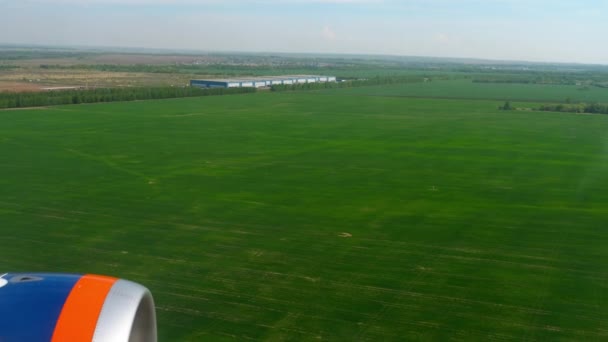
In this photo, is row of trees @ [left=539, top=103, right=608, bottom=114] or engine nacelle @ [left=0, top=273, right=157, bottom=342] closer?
engine nacelle @ [left=0, top=273, right=157, bottom=342]

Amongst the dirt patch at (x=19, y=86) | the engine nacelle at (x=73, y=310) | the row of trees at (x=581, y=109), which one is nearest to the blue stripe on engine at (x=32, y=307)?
the engine nacelle at (x=73, y=310)

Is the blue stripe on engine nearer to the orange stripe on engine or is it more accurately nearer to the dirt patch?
the orange stripe on engine

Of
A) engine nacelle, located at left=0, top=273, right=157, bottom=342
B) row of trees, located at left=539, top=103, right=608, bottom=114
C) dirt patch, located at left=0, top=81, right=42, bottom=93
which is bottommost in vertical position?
dirt patch, located at left=0, top=81, right=42, bottom=93

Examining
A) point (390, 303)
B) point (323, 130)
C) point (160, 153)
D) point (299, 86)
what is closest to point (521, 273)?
point (390, 303)

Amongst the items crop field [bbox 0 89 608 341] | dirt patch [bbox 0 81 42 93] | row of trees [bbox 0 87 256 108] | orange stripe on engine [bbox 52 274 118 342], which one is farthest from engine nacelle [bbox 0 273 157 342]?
dirt patch [bbox 0 81 42 93]

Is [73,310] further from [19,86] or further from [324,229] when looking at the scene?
[19,86]

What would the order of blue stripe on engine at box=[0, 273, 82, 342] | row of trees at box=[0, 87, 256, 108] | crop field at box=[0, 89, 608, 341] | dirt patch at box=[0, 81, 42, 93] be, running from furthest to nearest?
1. dirt patch at box=[0, 81, 42, 93]
2. row of trees at box=[0, 87, 256, 108]
3. crop field at box=[0, 89, 608, 341]
4. blue stripe on engine at box=[0, 273, 82, 342]

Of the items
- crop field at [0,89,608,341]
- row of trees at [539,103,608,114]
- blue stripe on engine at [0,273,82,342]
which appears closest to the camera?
blue stripe on engine at [0,273,82,342]

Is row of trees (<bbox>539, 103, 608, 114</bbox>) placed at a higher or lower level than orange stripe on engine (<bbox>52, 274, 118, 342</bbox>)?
lower

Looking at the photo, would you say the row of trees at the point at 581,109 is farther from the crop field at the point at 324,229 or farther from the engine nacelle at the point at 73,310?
the engine nacelle at the point at 73,310
